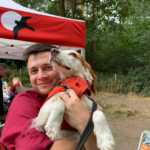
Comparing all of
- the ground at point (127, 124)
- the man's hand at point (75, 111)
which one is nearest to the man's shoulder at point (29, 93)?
the man's hand at point (75, 111)

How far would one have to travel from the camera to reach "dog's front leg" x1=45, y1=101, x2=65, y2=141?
113cm

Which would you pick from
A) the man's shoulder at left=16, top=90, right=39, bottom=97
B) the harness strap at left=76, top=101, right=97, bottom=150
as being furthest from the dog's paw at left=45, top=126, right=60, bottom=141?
the man's shoulder at left=16, top=90, right=39, bottom=97

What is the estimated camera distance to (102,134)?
1.15m

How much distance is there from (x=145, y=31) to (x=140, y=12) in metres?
1.90

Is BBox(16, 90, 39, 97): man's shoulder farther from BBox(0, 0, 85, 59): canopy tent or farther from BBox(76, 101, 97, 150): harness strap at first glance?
BBox(0, 0, 85, 59): canopy tent

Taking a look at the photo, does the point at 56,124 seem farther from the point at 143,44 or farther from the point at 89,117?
the point at 143,44

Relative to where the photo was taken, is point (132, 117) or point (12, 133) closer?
point (12, 133)

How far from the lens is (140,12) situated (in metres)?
12.9

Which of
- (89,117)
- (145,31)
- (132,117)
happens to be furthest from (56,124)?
(145,31)

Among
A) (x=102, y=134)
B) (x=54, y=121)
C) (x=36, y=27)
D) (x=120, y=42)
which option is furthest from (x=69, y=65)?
(x=120, y=42)

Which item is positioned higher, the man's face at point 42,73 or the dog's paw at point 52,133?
the man's face at point 42,73

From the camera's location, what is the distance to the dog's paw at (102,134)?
110cm

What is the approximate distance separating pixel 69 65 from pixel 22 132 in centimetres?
74

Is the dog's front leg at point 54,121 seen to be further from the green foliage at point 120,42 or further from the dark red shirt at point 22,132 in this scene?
the green foliage at point 120,42
